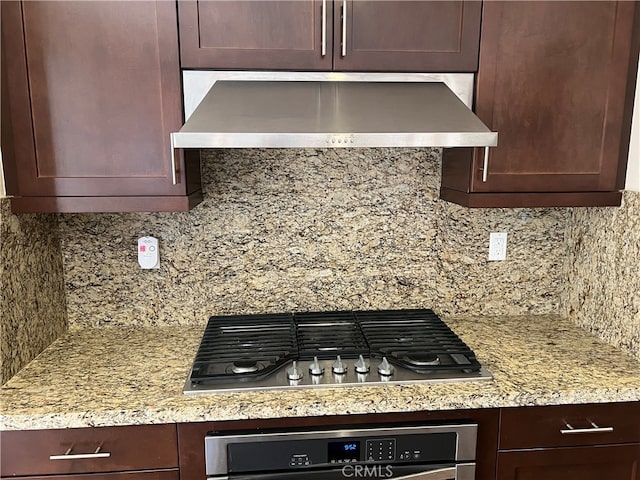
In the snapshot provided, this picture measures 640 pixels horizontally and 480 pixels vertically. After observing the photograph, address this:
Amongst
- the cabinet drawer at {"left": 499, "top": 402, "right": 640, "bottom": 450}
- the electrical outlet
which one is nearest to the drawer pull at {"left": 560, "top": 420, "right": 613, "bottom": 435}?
the cabinet drawer at {"left": 499, "top": 402, "right": 640, "bottom": 450}

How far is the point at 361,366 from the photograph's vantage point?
4.87 ft

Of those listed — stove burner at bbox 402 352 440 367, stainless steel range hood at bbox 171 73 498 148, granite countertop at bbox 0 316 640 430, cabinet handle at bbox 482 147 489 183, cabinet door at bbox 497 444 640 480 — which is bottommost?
cabinet door at bbox 497 444 640 480

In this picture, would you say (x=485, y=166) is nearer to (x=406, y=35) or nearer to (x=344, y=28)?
(x=406, y=35)

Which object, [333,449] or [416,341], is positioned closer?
[333,449]

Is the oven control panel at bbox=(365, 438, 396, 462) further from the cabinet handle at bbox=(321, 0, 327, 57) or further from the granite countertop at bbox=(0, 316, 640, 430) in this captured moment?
the cabinet handle at bbox=(321, 0, 327, 57)

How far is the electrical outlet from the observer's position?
1.96 m

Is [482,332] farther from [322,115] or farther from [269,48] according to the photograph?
[269,48]

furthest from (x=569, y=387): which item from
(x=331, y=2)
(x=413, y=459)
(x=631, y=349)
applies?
(x=331, y=2)

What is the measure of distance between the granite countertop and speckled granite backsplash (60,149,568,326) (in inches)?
9.4

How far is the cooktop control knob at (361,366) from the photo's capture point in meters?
1.47

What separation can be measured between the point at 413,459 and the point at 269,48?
1270mm

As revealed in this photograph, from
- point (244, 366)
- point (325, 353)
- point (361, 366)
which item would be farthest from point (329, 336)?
point (244, 366)

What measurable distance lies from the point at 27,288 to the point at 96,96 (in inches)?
25.8

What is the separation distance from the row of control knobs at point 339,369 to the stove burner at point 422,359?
71 millimetres
